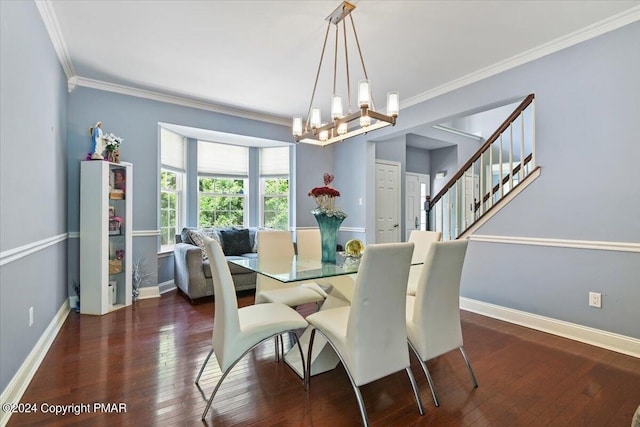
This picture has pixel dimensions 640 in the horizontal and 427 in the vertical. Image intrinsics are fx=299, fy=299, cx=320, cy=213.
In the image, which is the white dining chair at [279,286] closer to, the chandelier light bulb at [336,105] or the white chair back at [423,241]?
the white chair back at [423,241]

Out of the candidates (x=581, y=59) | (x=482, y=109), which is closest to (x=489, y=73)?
(x=482, y=109)

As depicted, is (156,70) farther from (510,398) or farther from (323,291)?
(510,398)

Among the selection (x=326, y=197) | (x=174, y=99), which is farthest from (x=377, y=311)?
(x=174, y=99)

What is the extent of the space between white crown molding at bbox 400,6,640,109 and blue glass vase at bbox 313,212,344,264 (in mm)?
2363

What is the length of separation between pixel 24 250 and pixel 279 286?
181 cm

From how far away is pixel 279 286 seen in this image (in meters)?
2.78

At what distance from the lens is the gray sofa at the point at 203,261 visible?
367cm

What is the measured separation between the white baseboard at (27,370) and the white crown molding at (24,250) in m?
0.70

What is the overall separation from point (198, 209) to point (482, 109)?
14.2 feet

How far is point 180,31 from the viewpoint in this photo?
2.60m

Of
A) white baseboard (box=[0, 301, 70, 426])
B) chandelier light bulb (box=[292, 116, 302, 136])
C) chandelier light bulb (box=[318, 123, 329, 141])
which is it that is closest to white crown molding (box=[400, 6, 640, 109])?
chandelier light bulb (box=[318, 123, 329, 141])

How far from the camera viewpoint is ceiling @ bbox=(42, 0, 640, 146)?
230 centimetres

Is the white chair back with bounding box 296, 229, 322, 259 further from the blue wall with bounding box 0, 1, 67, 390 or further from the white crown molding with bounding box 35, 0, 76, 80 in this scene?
the white crown molding with bounding box 35, 0, 76, 80

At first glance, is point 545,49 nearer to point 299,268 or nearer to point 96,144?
point 299,268
